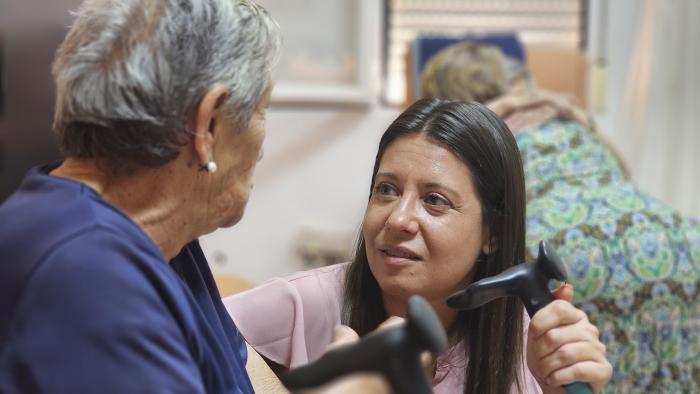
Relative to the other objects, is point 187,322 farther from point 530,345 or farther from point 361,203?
point 361,203

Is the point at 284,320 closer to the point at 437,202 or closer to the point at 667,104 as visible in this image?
the point at 437,202

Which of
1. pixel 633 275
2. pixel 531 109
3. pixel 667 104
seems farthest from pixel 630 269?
pixel 667 104

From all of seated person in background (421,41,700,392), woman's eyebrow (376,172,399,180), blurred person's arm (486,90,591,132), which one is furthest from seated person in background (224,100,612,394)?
blurred person's arm (486,90,591,132)

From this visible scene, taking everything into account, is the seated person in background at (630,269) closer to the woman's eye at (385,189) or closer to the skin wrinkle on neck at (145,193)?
the woman's eye at (385,189)

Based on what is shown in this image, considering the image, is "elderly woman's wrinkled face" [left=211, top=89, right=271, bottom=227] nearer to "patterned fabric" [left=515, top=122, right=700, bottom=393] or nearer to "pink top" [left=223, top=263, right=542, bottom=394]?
"pink top" [left=223, top=263, right=542, bottom=394]

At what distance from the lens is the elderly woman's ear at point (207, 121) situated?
833mm

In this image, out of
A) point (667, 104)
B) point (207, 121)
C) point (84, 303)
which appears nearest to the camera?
point (84, 303)

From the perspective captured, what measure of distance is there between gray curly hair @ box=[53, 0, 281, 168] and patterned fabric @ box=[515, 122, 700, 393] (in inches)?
48.5

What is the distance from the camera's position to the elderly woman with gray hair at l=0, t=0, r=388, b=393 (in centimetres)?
72

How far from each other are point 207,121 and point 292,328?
520 millimetres

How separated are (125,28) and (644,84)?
3.37 meters

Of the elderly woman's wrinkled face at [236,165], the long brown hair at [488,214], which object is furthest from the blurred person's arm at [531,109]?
the elderly woman's wrinkled face at [236,165]

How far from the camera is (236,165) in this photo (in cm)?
Answer: 92

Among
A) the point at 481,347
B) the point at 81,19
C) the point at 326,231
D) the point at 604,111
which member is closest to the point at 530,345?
the point at 481,347
